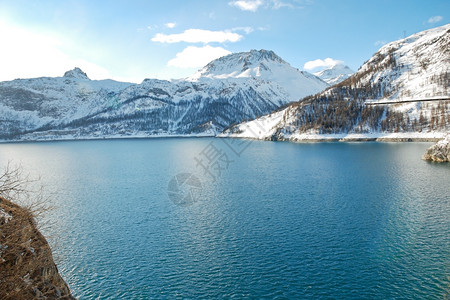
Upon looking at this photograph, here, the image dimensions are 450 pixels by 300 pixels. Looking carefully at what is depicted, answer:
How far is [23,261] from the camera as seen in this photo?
15.4m

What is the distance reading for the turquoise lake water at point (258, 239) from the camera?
23.6 m

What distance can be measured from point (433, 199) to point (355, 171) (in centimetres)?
2829

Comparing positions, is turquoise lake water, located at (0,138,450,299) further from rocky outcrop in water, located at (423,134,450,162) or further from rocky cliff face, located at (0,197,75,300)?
rocky outcrop in water, located at (423,134,450,162)

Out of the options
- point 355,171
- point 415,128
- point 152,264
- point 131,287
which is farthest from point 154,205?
point 415,128

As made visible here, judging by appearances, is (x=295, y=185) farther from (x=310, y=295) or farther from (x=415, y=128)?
(x=415, y=128)

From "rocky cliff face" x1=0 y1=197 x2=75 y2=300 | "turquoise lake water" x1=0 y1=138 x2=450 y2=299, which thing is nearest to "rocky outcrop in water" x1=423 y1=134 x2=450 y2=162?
"turquoise lake water" x1=0 y1=138 x2=450 y2=299

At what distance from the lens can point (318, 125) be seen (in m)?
192

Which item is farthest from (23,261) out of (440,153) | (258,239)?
(440,153)

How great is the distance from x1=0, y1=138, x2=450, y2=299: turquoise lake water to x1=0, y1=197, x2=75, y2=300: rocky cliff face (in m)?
2.00

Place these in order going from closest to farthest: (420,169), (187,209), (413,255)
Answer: (413,255), (187,209), (420,169)

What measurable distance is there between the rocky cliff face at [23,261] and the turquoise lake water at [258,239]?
6.55 ft

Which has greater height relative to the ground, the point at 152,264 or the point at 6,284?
the point at 6,284

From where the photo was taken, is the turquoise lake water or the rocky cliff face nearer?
the rocky cliff face

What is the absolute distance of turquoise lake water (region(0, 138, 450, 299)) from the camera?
23594 millimetres
